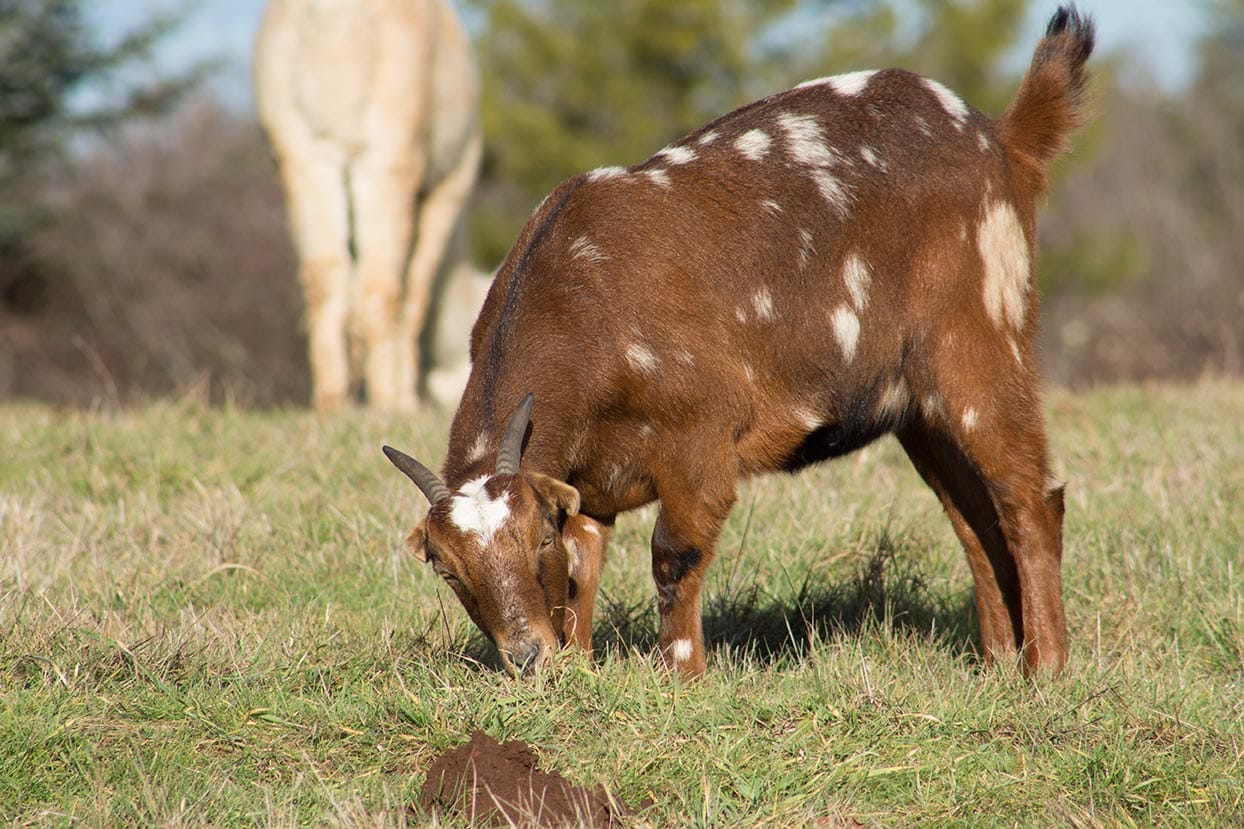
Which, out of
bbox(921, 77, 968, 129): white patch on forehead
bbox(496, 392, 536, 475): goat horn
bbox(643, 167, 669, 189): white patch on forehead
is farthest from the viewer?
bbox(921, 77, 968, 129): white patch on forehead

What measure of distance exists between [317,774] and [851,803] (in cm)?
149

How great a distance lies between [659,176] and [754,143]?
40 centimetres

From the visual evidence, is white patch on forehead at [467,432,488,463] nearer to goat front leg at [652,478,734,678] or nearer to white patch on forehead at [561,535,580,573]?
white patch on forehead at [561,535,580,573]

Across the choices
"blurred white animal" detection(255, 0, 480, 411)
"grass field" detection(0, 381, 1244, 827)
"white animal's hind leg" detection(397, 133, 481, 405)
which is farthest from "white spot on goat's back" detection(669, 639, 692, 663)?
"white animal's hind leg" detection(397, 133, 481, 405)

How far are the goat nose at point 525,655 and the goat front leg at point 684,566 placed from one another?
2.12 feet

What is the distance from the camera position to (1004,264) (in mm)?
4992

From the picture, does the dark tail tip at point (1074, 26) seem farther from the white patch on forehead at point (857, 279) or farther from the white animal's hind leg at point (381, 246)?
the white animal's hind leg at point (381, 246)

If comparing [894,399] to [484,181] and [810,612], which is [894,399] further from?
[484,181]

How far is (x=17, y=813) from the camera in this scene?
3762mm

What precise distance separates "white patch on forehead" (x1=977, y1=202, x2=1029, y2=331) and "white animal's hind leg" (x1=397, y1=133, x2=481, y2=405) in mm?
6356

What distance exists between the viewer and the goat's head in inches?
159

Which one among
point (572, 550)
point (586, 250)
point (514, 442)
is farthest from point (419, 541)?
point (586, 250)

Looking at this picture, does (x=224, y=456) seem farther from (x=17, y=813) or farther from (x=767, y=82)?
(x=767, y=82)

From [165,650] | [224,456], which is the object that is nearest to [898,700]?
[165,650]
